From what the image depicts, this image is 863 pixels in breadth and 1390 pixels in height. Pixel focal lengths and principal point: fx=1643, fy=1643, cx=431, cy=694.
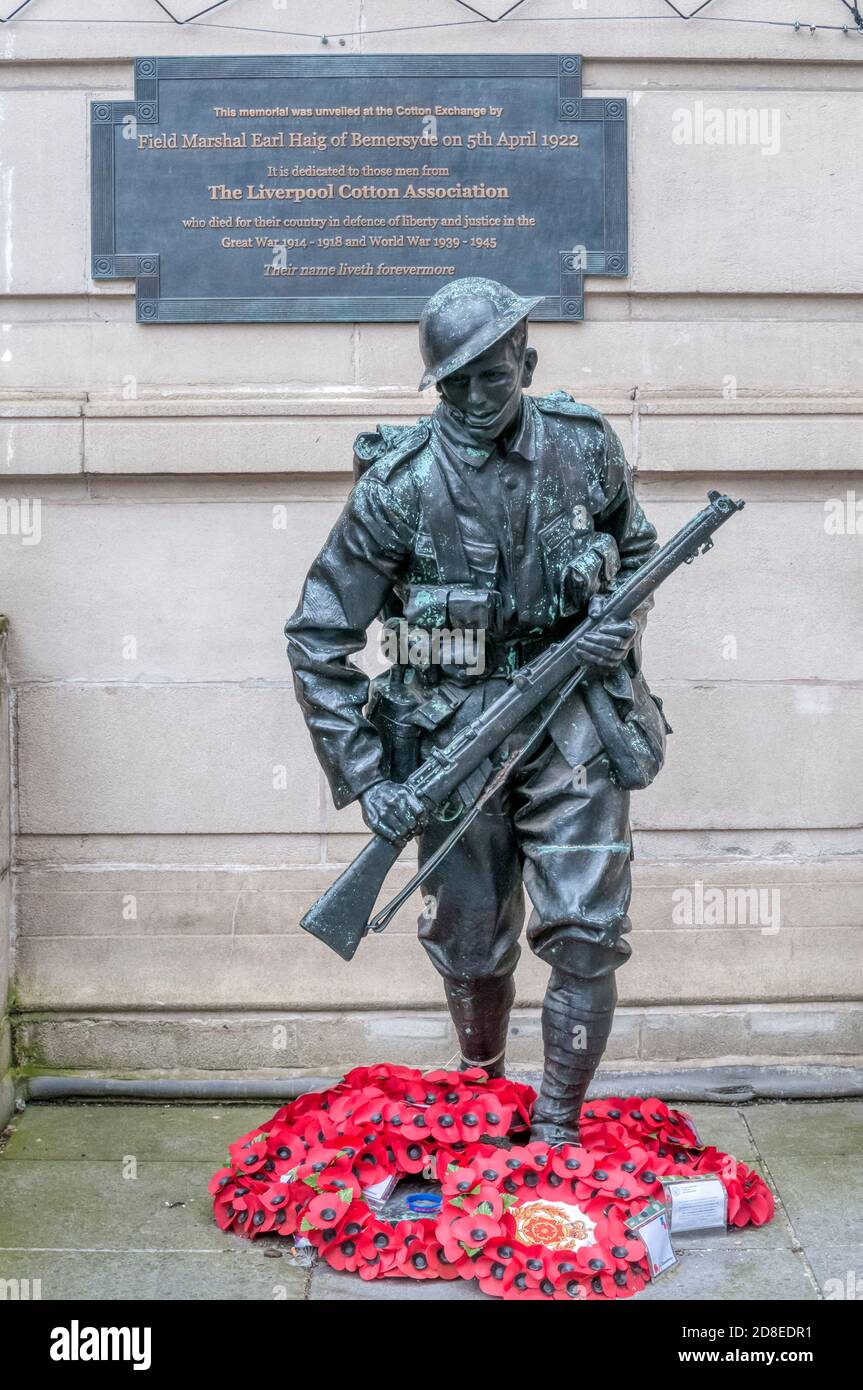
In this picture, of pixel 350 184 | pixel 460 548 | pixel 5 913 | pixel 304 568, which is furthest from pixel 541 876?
pixel 350 184

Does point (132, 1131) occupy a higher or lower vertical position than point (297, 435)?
lower

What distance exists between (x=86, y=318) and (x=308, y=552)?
1.17m

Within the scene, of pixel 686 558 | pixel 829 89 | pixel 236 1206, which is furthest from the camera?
pixel 829 89

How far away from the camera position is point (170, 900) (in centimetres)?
601

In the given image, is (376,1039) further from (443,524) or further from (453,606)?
(443,524)

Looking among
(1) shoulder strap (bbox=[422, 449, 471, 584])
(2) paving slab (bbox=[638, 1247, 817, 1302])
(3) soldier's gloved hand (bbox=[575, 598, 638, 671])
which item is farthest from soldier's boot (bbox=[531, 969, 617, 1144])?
(1) shoulder strap (bbox=[422, 449, 471, 584])

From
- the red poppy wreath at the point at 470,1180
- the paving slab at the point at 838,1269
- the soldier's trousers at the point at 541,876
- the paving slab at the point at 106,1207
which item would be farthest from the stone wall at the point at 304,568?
the paving slab at the point at 838,1269

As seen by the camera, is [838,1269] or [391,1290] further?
[838,1269]

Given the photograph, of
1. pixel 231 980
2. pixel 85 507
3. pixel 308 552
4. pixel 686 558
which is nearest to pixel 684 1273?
pixel 686 558

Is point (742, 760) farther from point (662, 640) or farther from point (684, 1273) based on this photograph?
point (684, 1273)

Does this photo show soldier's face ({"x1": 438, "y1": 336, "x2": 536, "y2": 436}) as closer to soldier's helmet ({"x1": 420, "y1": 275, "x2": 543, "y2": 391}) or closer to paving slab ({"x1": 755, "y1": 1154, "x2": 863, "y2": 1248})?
soldier's helmet ({"x1": 420, "y1": 275, "x2": 543, "y2": 391})

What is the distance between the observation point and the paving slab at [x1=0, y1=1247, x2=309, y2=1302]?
4219 mm

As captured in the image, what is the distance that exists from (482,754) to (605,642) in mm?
430

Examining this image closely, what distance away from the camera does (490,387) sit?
4.02 meters
